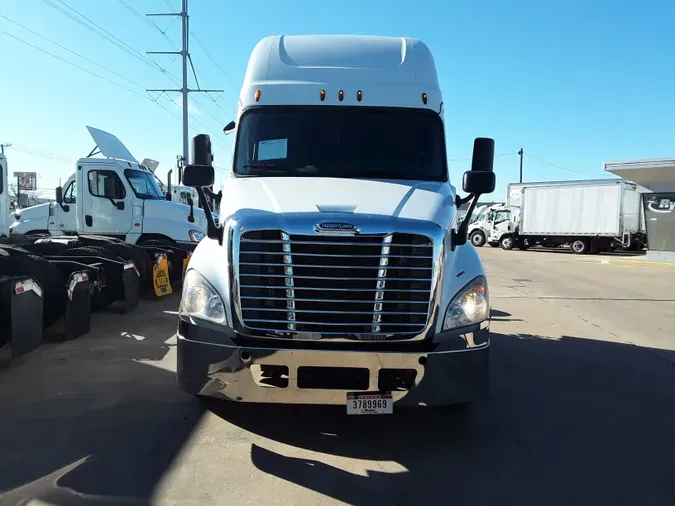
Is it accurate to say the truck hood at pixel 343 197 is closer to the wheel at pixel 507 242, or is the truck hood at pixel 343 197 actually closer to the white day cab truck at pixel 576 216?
the white day cab truck at pixel 576 216

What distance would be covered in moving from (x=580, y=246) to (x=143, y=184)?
76.2ft

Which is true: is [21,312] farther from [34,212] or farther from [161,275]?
[34,212]

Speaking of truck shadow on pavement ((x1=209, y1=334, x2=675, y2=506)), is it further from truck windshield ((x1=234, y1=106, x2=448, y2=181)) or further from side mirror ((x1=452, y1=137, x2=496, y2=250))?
truck windshield ((x1=234, y1=106, x2=448, y2=181))

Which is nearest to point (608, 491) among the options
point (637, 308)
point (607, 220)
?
point (637, 308)

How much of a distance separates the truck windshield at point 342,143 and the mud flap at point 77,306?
117 inches

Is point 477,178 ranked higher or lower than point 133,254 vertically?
higher

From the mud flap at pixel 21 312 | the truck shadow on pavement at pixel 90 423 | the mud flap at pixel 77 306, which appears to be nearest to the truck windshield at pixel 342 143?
the truck shadow on pavement at pixel 90 423

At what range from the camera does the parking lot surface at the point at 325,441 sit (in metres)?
3.23

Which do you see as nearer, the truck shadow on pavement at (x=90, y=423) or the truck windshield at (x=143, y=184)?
the truck shadow on pavement at (x=90, y=423)

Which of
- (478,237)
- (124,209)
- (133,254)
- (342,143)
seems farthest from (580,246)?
(342,143)

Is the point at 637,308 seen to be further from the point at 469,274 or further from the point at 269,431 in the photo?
the point at 269,431

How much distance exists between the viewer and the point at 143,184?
37.2 ft

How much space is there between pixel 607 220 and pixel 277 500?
2655cm

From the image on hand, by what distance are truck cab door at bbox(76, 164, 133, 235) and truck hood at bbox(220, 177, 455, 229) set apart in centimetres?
728
